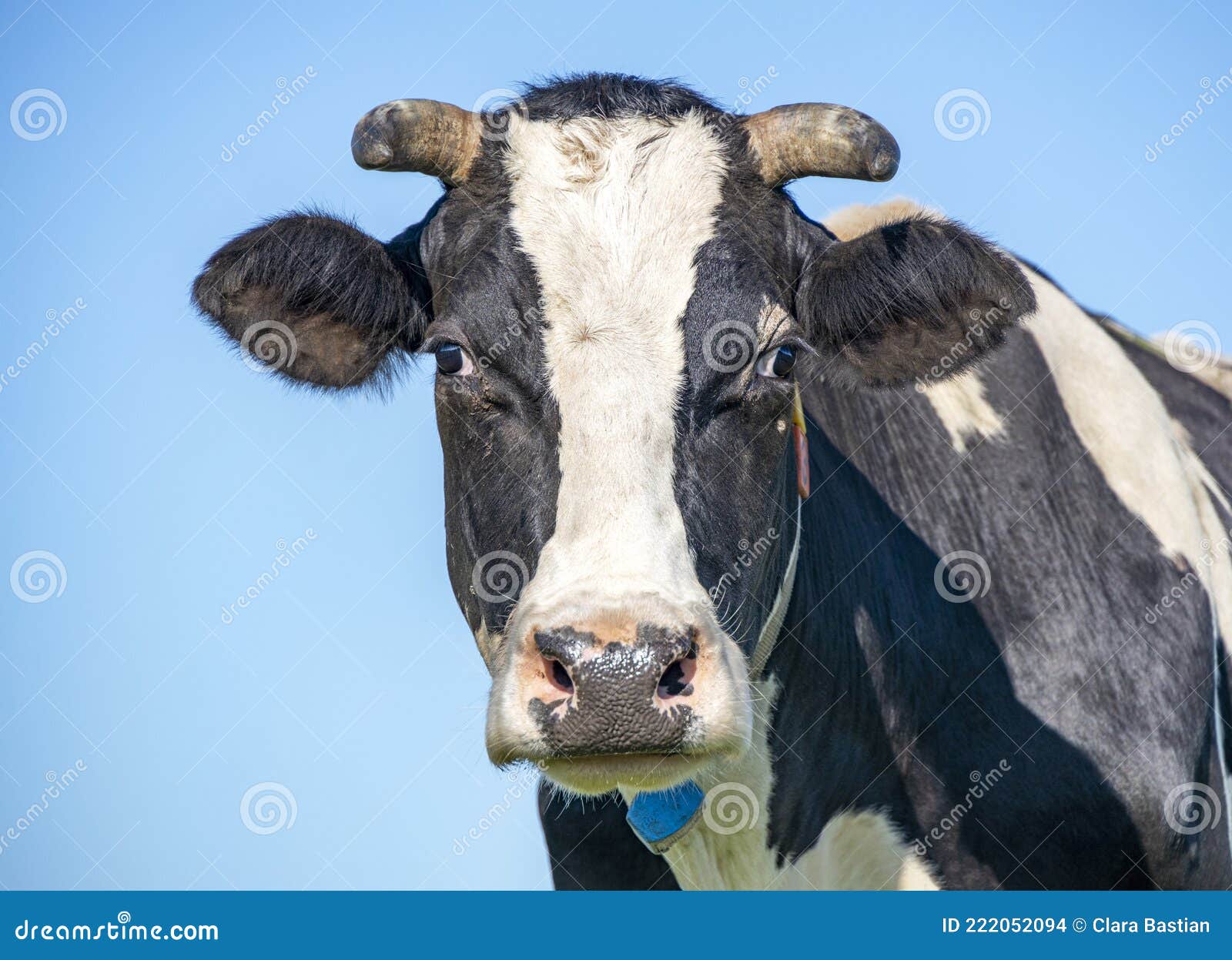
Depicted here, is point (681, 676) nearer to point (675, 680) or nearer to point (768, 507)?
point (675, 680)

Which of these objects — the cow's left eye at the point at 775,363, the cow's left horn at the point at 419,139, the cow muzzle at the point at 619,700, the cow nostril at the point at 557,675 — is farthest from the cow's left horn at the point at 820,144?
the cow nostril at the point at 557,675

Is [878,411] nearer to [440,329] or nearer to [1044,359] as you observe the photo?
[1044,359]

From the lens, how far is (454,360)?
4.26 metres

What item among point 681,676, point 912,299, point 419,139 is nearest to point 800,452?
point 912,299

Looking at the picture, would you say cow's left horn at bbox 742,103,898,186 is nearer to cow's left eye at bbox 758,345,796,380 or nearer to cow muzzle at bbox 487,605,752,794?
cow's left eye at bbox 758,345,796,380

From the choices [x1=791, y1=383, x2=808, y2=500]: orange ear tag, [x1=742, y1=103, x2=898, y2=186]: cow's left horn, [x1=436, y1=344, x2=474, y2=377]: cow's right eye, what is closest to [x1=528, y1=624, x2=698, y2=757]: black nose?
[x1=436, y1=344, x2=474, y2=377]: cow's right eye

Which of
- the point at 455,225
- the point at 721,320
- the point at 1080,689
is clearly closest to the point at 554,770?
the point at 721,320

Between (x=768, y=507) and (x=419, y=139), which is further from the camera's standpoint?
(x=419, y=139)

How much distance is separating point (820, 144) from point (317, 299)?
174cm

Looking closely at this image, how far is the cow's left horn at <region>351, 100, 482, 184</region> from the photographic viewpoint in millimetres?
4539

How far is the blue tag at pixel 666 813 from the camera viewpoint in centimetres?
450

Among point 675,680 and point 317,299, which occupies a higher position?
point 675,680

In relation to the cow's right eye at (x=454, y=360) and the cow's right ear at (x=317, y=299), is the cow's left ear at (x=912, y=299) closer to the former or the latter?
the cow's right eye at (x=454, y=360)

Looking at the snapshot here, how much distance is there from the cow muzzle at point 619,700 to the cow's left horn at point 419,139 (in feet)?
5.90
